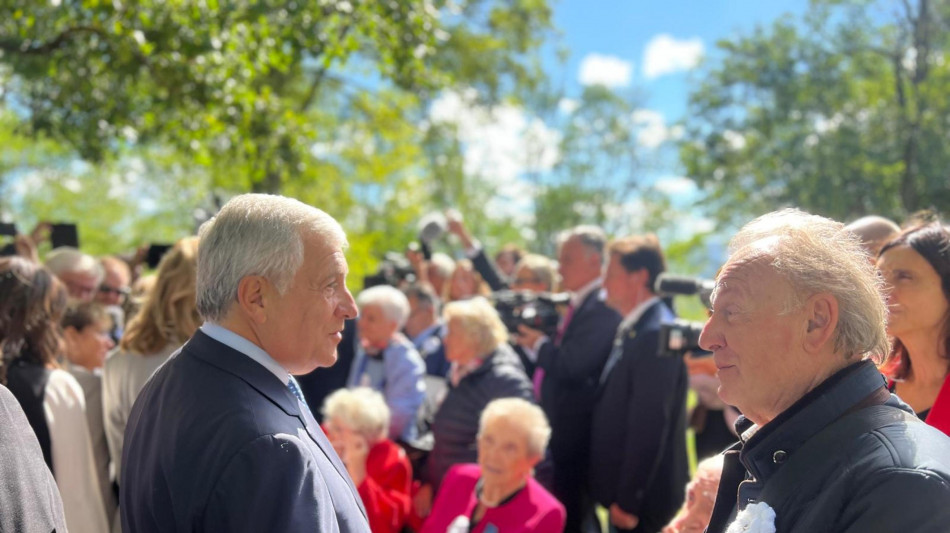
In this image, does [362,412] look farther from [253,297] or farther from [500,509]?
[253,297]

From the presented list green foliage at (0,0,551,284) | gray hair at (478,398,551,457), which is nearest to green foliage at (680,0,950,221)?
green foliage at (0,0,551,284)

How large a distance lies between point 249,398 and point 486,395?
3.13 meters

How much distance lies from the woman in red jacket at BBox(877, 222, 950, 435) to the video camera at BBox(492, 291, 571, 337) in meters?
2.59

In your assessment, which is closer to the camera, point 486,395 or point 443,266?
point 486,395

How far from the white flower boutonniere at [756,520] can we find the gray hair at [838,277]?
0.37 meters

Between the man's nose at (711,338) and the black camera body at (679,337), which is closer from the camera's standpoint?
the man's nose at (711,338)

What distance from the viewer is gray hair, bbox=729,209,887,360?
1.73 m

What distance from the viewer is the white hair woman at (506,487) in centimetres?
401

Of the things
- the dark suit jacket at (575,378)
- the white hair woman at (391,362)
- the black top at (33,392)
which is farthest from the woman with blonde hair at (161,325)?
the dark suit jacket at (575,378)

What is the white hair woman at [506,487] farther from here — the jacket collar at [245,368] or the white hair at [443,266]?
the white hair at [443,266]

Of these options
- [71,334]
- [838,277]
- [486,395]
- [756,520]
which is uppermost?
[838,277]

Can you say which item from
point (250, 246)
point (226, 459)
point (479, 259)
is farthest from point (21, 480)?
point (479, 259)

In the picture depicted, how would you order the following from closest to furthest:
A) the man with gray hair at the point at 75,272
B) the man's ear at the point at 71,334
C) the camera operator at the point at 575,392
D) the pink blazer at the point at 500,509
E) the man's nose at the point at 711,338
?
the man's nose at the point at 711,338 < the pink blazer at the point at 500,509 < the man's ear at the point at 71,334 < the camera operator at the point at 575,392 < the man with gray hair at the point at 75,272

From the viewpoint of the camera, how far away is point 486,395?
487 centimetres
